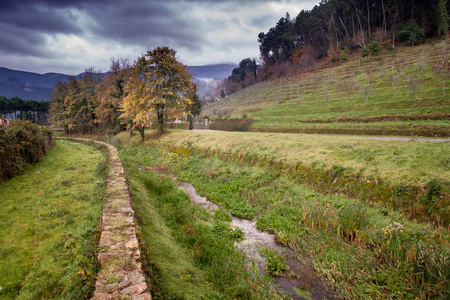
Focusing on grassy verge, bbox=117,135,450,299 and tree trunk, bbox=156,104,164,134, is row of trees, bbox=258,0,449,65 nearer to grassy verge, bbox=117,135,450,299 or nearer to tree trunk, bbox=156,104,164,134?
tree trunk, bbox=156,104,164,134

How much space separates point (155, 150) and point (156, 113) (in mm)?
6116

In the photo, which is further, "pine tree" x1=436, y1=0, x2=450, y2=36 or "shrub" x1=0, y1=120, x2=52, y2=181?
"pine tree" x1=436, y1=0, x2=450, y2=36

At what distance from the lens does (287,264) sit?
564 cm

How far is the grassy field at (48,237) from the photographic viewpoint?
3.00 metres

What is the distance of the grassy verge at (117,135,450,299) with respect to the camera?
4.37 metres

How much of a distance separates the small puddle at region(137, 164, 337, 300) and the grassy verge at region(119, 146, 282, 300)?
1.37ft

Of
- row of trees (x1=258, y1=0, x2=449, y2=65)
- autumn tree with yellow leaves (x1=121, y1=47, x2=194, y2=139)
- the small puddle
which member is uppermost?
row of trees (x1=258, y1=0, x2=449, y2=65)

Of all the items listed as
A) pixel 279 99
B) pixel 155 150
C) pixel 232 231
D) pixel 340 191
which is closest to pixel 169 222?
pixel 232 231

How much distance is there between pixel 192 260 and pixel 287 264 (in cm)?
243

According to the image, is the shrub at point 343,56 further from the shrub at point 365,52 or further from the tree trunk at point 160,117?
the tree trunk at point 160,117

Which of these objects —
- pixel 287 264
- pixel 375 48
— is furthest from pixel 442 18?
pixel 287 264

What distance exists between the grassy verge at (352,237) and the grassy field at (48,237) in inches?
190

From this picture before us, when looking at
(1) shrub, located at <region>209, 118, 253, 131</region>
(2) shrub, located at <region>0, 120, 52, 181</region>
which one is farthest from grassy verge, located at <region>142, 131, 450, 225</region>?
(1) shrub, located at <region>209, 118, 253, 131</region>

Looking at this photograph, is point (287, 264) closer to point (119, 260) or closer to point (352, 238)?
point (352, 238)
